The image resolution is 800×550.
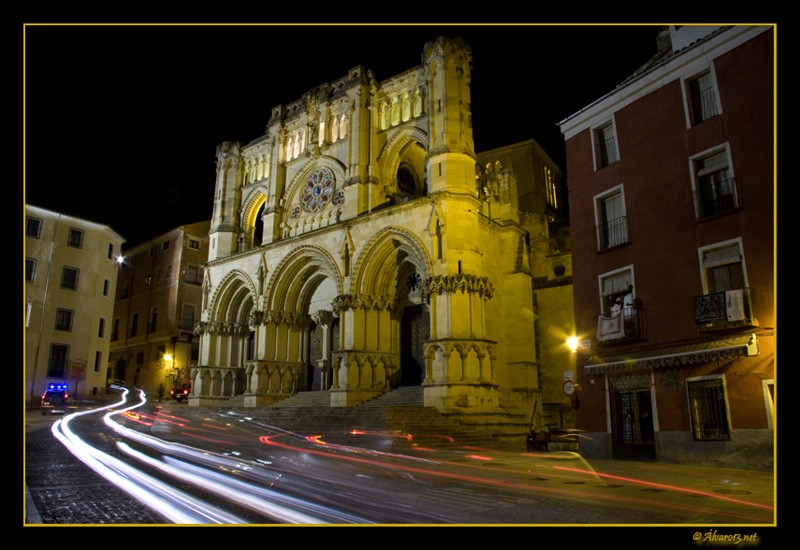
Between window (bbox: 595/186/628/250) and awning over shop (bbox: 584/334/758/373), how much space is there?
3.56 m

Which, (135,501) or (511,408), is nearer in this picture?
(135,501)

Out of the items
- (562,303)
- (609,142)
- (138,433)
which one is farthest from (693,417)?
(138,433)

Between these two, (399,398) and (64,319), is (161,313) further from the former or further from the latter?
(399,398)

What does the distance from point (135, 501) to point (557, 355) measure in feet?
73.2

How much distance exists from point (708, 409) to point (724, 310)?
2.65m

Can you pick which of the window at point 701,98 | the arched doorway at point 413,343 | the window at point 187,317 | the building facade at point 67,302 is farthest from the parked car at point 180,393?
the window at point 701,98

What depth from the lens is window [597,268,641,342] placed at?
16094mm

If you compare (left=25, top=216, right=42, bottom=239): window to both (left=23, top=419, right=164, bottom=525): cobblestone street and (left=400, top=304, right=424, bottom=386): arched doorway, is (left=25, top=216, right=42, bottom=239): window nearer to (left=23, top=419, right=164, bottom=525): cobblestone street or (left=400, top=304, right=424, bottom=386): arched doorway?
(left=400, top=304, right=424, bottom=386): arched doorway

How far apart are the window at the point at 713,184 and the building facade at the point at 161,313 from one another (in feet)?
123

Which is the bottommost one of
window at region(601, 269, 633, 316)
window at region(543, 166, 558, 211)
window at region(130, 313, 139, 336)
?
window at region(601, 269, 633, 316)

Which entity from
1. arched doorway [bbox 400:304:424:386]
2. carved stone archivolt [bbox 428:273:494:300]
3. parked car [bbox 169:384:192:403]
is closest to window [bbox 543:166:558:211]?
arched doorway [bbox 400:304:424:386]

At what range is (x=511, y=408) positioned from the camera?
24469 mm

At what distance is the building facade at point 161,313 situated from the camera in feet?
140
